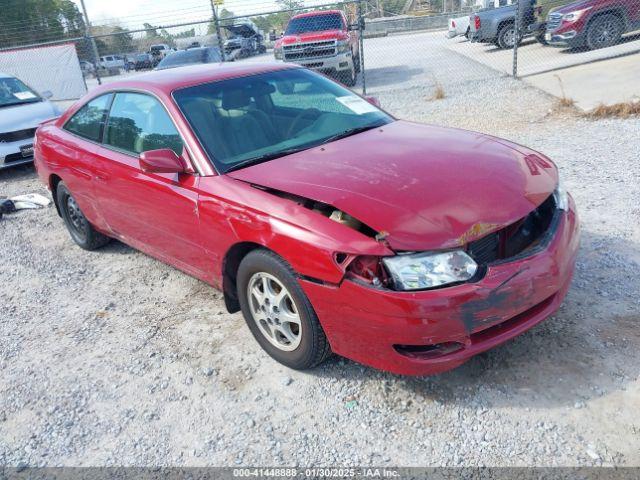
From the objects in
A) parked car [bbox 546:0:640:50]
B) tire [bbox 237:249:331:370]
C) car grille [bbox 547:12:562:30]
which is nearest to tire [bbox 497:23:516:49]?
car grille [bbox 547:12:562:30]

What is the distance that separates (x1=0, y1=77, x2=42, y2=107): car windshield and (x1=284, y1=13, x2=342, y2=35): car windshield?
275 inches

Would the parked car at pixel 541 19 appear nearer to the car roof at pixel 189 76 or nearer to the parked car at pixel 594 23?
the parked car at pixel 594 23

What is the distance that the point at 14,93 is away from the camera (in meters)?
9.18

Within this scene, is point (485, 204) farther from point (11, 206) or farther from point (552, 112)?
point (552, 112)

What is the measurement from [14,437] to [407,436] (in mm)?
2066

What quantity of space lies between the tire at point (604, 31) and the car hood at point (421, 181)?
10926mm

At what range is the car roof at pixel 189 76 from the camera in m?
3.71

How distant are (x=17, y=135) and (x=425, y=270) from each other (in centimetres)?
803

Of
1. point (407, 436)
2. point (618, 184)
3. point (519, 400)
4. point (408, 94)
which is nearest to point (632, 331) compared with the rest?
point (519, 400)

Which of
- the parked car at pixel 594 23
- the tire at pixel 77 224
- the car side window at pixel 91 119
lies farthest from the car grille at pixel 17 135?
the parked car at pixel 594 23

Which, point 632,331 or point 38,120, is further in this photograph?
point 38,120

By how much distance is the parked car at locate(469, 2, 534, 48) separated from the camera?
16.8 metres

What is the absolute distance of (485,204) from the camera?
8.63 ft

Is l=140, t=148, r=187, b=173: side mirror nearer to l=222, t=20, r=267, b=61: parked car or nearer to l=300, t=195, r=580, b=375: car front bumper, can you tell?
l=300, t=195, r=580, b=375: car front bumper
